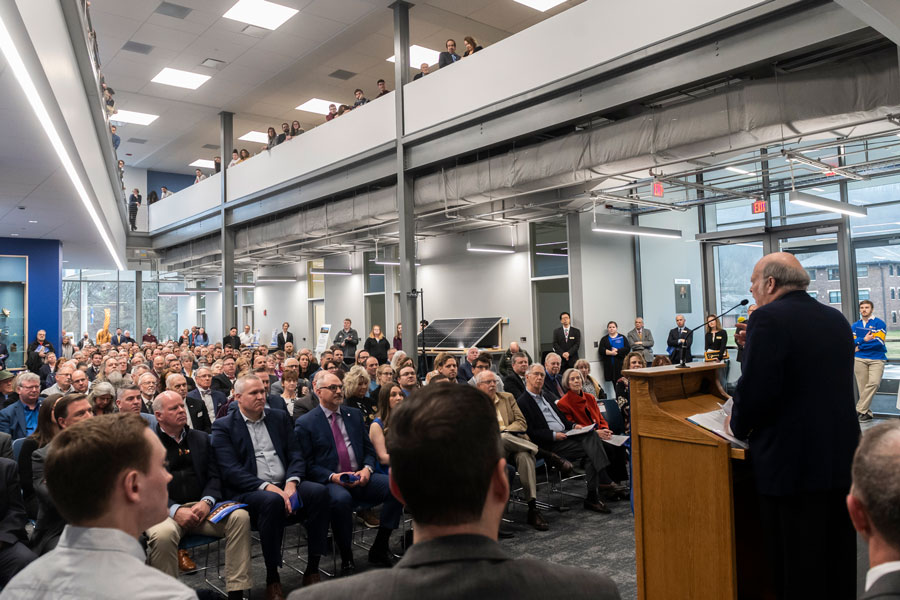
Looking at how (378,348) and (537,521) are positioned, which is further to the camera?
(378,348)

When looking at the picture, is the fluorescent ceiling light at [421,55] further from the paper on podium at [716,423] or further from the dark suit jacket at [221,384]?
the paper on podium at [716,423]

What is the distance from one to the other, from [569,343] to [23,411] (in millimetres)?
8029

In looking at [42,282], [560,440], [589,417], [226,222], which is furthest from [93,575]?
[42,282]

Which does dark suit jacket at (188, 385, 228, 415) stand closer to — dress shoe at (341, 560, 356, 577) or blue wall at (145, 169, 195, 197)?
dress shoe at (341, 560, 356, 577)

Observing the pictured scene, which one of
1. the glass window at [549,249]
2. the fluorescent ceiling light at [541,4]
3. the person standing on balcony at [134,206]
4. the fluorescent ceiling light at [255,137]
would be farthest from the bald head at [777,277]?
the person standing on balcony at [134,206]

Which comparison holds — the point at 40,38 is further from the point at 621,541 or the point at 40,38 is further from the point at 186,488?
the point at 621,541

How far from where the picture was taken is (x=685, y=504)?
A: 252cm

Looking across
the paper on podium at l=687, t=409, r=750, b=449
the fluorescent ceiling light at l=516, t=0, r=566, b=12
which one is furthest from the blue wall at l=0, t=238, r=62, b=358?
the paper on podium at l=687, t=409, r=750, b=449

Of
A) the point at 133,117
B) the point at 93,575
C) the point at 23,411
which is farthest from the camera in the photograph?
the point at 133,117

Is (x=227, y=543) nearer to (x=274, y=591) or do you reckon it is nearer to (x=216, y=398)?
(x=274, y=591)

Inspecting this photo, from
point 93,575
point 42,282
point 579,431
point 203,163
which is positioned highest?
point 203,163

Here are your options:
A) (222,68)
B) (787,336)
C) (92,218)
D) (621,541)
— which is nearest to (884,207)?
(621,541)

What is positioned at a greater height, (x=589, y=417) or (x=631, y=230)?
(x=631, y=230)

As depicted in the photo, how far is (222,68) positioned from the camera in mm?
11820
